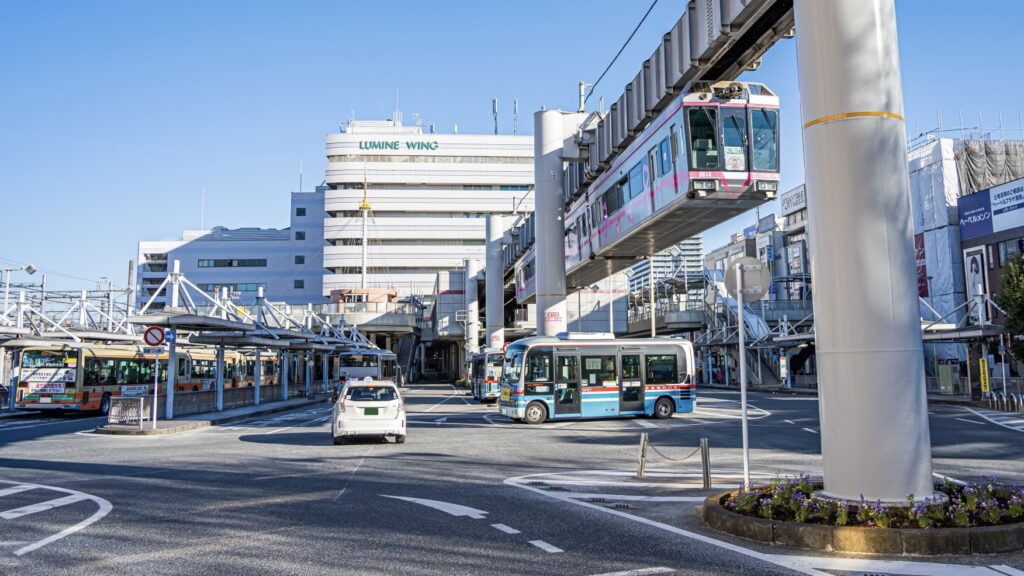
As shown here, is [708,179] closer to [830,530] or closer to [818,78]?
[818,78]

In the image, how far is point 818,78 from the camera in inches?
341

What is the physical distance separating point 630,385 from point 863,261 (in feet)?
56.6

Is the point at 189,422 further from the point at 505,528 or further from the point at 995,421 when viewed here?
the point at 995,421

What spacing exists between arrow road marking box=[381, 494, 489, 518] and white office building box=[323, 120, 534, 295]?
9375cm

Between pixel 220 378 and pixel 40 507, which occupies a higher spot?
pixel 220 378

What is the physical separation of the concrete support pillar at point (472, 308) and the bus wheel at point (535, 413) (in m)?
36.4

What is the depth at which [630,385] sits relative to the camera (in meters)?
25.0

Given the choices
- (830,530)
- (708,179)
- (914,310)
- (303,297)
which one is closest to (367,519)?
(830,530)

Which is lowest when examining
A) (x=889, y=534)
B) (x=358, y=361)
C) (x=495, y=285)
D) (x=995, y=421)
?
(x=995, y=421)

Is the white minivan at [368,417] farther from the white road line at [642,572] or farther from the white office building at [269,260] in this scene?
the white office building at [269,260]

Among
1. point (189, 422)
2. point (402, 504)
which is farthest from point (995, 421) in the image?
point (189, 422)

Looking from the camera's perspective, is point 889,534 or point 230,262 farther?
point 230,262

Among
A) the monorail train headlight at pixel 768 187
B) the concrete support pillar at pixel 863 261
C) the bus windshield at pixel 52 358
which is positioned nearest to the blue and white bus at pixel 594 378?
the monorail train headlight at pixel 768 187

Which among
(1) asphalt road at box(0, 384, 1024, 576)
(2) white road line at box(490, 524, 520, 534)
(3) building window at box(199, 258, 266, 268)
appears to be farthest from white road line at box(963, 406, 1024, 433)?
(3) building window at box(199, 258, 266, 268)
